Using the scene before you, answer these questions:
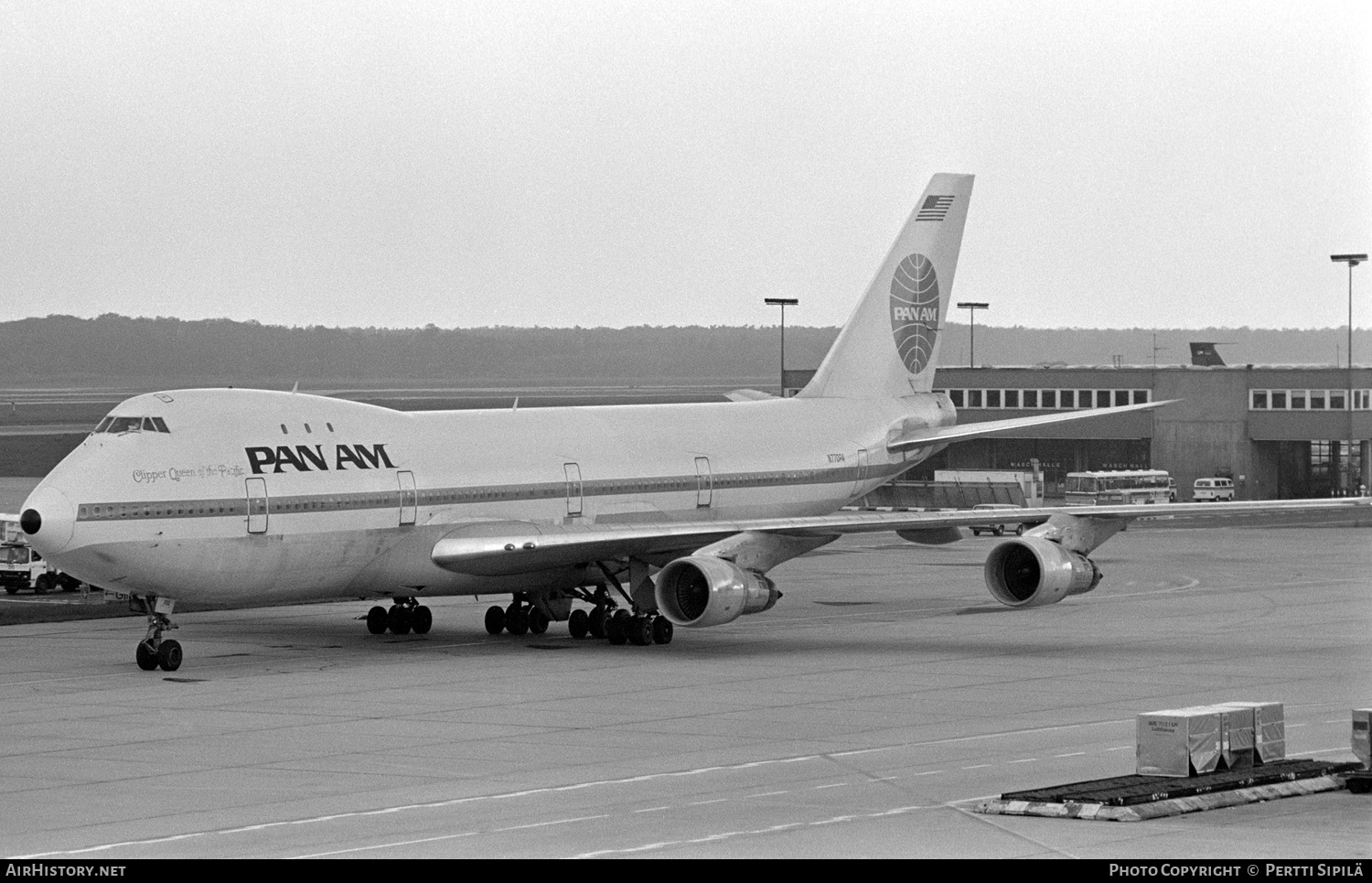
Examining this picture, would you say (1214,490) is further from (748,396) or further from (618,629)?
(618,629)

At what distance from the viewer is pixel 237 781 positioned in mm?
22156

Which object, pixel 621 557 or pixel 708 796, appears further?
pixel 621 557

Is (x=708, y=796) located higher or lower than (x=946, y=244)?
lower

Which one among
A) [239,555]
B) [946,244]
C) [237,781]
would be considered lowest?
[237,781]

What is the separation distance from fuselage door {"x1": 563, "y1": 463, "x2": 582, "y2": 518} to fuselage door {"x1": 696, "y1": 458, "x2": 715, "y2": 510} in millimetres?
3439

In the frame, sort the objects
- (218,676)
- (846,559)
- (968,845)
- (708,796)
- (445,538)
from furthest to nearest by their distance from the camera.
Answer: (846,559) < (445,538) < (218,676) < (708,796) < (968,845)

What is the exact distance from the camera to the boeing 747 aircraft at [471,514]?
32781 millimetres

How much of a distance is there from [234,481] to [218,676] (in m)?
3.34

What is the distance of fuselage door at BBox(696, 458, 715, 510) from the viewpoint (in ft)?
138

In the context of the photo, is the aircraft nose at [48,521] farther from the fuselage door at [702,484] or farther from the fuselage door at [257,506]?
the fuselage door at [702,484]

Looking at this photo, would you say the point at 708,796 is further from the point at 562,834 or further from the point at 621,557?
the point at 621,557

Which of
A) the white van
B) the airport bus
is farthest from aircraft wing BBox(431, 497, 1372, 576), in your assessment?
the white van

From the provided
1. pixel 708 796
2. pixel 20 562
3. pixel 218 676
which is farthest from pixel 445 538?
pixel 20 562

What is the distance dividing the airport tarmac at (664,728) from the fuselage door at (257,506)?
2.38 meters
